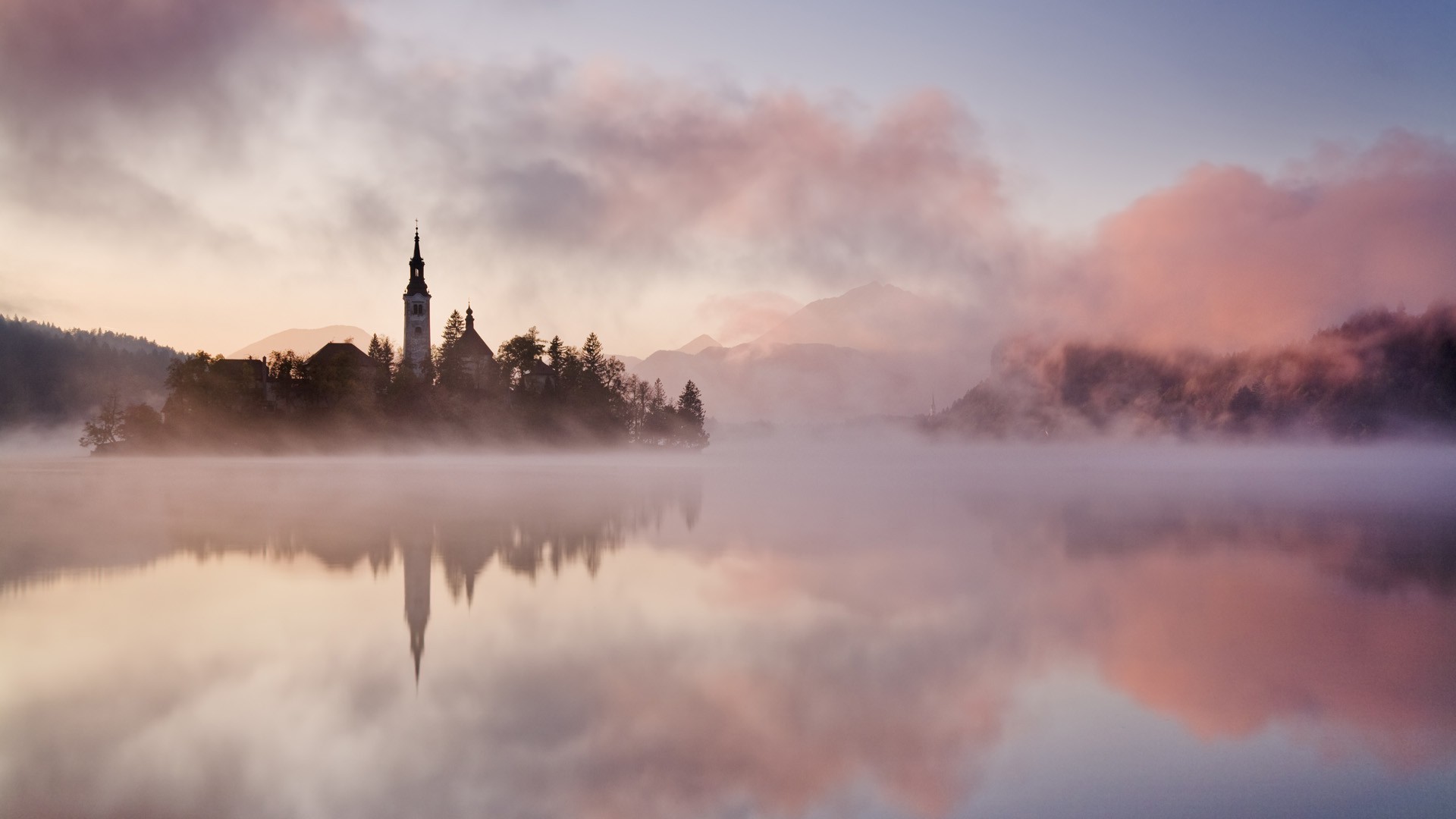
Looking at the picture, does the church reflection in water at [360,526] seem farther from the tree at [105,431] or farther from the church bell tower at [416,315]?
the church bell tower at [416,315]

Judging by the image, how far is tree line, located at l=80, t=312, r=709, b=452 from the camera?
4424 inches

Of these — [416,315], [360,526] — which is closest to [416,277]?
[416,315]

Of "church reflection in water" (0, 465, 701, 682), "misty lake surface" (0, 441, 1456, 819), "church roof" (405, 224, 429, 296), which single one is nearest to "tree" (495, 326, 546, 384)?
"church roof" (405, 224, 429, 296)

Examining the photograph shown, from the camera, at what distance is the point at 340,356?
115 metres

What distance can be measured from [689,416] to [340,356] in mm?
60623

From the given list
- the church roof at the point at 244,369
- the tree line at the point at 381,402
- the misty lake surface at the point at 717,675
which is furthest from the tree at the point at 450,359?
the misty lake surface at the point at 717,675

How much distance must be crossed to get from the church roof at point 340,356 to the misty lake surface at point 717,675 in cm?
9046

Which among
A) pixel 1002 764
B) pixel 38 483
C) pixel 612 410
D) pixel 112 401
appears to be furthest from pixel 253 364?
pixel 1002 764

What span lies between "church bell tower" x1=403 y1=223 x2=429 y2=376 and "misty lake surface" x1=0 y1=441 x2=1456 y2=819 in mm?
116001

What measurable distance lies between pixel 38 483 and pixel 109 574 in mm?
49393

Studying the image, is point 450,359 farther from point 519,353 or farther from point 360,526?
point 360,526

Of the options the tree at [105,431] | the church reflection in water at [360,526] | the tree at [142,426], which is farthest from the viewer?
the tree at [105,431]

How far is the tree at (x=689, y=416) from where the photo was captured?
157 meters

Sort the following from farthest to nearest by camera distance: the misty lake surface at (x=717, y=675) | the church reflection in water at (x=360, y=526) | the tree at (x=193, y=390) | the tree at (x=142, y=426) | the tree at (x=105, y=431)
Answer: the tree at (x=105, y=431), the tree at (x=142, y=426), the tree at (x=193, y=390), the church reflection in water at (x=360, y=526), the misty lake surface at (x=717, y=675)
